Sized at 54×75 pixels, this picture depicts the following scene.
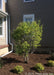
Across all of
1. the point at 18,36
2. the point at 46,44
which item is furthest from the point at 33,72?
the point at 46,44

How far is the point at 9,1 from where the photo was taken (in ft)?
29.7

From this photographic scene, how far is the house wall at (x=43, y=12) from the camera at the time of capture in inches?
335

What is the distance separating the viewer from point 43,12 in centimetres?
860

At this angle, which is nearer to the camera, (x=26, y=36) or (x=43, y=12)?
(x=26, y=36)

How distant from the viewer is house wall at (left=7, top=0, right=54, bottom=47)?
8.50 metres

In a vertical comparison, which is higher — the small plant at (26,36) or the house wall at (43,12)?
the house wall at (43,12)

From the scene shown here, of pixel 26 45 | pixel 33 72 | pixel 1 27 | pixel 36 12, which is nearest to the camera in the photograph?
pixel 33 72

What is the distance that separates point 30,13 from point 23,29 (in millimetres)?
3906

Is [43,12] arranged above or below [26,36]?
above

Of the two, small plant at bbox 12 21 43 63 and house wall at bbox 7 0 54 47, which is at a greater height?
house wall at bbox 7 0 54 47

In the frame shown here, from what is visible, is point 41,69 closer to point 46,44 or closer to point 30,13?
point 46,44

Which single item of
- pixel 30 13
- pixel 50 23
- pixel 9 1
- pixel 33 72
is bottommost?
pixel 33 72

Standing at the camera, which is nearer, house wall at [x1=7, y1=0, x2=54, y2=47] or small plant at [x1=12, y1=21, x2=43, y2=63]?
small plant at [x1=12, y1=21, x2=43, y2=63]

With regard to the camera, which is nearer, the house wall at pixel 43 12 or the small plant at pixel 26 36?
the small plant at pixel 26 36
